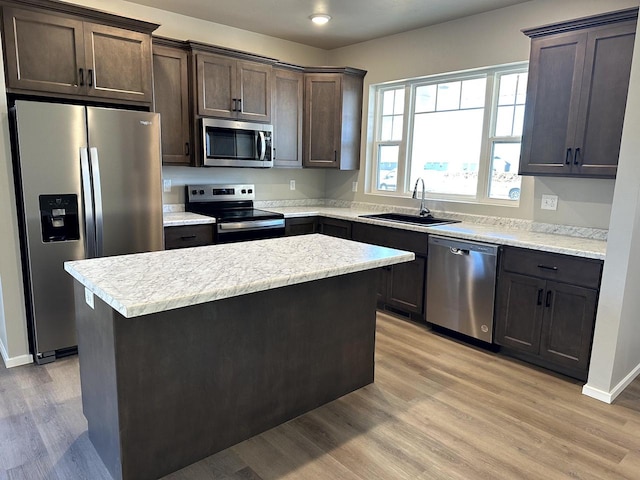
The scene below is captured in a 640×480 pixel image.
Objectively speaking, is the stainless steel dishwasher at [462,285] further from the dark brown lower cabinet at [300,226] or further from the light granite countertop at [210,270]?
the dark brown lower cabinet at [300,226]

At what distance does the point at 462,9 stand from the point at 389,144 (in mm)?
1460

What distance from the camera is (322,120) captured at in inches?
184

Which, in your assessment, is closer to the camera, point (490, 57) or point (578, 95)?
point (578, 95)

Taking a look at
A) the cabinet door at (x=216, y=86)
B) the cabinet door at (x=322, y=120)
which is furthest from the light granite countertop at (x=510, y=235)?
the cabinet door at (x=216, y=86)

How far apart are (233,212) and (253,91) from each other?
1190mm

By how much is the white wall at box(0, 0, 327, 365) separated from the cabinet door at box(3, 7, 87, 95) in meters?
0.16

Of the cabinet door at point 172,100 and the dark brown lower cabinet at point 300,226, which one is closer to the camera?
the cabinet door at point 172,100

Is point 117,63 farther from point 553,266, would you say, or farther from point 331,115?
point 553,266

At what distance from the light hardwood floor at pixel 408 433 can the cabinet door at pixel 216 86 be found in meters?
2.38

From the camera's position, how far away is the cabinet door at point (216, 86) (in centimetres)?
381

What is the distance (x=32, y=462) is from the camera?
1978mm

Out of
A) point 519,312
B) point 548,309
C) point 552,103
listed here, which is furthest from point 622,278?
point 552,103

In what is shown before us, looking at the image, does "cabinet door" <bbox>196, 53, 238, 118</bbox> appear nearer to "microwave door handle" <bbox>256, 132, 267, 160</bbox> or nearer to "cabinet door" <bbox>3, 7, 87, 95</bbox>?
"microwave door handle" <bbox>256, 132, 267, 160</bbox>

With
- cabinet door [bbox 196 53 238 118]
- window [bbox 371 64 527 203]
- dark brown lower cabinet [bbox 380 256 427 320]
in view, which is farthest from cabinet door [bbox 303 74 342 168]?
dark brown lower cabinet [bbox 380 256 427 320]
